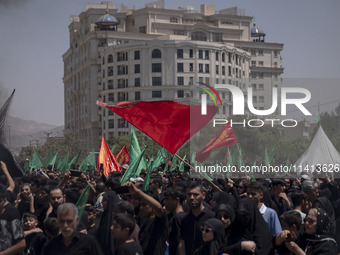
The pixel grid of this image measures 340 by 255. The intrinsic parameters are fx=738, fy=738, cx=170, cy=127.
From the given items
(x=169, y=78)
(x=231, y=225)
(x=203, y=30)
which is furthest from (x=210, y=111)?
(x=203, y=30)

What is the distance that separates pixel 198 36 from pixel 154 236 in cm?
10129

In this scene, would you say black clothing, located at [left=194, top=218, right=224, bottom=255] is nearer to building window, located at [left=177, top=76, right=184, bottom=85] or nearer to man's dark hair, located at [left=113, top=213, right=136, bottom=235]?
man's dark hair, located at [left=113, top=213, right=136, bottom=235]

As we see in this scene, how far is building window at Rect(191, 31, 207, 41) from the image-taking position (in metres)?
108

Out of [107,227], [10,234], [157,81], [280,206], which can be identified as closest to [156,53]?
[157,81]

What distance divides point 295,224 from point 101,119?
3874 inches

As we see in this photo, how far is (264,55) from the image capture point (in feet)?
403

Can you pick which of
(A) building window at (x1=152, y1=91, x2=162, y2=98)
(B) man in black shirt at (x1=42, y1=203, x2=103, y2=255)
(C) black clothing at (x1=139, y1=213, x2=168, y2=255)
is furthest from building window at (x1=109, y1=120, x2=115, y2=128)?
(B) man in black shirt at (x1=42, y1=203, x2=103, y2=255)

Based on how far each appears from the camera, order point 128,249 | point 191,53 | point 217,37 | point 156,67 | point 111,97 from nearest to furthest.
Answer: point 128,249 < point 156,67 < point 191,53 < point 111,97 < point 217,37

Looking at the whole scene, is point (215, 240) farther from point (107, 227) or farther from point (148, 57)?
point (148, 57)

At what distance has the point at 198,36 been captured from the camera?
10812 centimetres

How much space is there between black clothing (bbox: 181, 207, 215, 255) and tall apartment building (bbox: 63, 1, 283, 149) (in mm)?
85325

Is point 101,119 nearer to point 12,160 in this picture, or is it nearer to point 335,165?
point 335,165

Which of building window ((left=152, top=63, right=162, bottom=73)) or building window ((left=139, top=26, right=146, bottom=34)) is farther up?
building window ((left=139, top=26, right=146, bottom=34))

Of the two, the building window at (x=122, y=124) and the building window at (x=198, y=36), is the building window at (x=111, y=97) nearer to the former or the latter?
the building window at (x=122, y=124)
